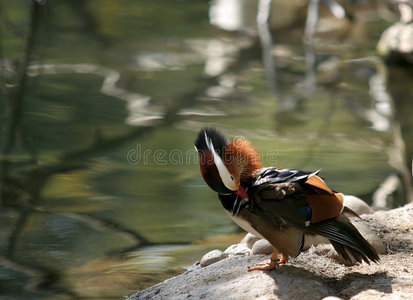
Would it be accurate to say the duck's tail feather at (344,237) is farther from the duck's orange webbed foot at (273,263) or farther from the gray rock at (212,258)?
the gray rock at (212,258)

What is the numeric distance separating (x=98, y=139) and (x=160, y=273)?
2744 millimetres

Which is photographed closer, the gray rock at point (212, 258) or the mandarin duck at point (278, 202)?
the mandarin duck at point (278, 202)

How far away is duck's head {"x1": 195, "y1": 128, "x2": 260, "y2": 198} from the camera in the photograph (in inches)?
108

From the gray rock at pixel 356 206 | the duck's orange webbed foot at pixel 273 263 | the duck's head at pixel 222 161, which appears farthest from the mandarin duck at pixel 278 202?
the gray rock at pixel 356 206

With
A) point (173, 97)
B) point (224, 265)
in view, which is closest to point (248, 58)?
point (173, 97)

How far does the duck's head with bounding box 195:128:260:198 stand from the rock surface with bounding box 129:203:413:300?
0.44m

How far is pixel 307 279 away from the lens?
2.87m

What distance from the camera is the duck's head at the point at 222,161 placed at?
2.73m

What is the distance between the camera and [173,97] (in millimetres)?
7812

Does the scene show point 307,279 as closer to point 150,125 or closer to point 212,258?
point 212,258

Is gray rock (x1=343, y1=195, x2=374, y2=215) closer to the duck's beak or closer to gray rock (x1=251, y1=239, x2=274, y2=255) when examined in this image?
gray rock (x1=251, y1=239, x2=274, y2=255)

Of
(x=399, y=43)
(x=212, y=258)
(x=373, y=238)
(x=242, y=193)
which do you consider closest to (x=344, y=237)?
(x=242, y=193)

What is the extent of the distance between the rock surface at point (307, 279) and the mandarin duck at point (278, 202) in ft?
0.50

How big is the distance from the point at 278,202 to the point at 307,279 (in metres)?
0.41
